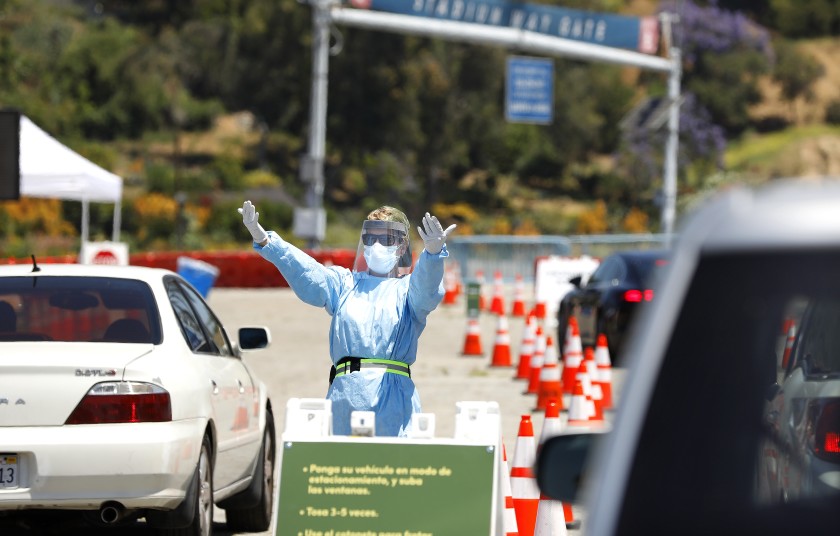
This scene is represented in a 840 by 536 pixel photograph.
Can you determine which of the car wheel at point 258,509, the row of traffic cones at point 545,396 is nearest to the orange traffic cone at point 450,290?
the row of traffic cones at point 545,396

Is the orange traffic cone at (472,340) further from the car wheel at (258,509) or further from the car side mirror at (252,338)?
the car side mirror at (252,338)

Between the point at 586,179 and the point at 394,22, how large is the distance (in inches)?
1865

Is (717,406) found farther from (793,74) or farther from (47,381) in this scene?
(793,74)

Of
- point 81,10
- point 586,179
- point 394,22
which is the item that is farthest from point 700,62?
point 394,22

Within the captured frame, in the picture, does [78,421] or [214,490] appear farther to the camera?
[214,490]

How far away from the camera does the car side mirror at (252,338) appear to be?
9477mm

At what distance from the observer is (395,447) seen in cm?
577

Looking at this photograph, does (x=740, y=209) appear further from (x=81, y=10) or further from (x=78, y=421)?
(x=81, y=10)

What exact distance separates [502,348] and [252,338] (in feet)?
35.7

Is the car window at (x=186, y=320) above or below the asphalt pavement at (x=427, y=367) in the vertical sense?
above

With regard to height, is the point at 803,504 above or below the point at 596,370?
above

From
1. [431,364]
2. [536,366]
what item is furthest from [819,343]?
[431,364]

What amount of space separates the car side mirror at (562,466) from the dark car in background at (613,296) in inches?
583

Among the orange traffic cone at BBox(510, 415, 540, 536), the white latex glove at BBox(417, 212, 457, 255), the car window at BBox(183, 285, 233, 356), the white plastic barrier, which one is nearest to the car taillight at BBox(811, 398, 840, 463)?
the white latex glove at BBox(417, 212, 457, 255)
